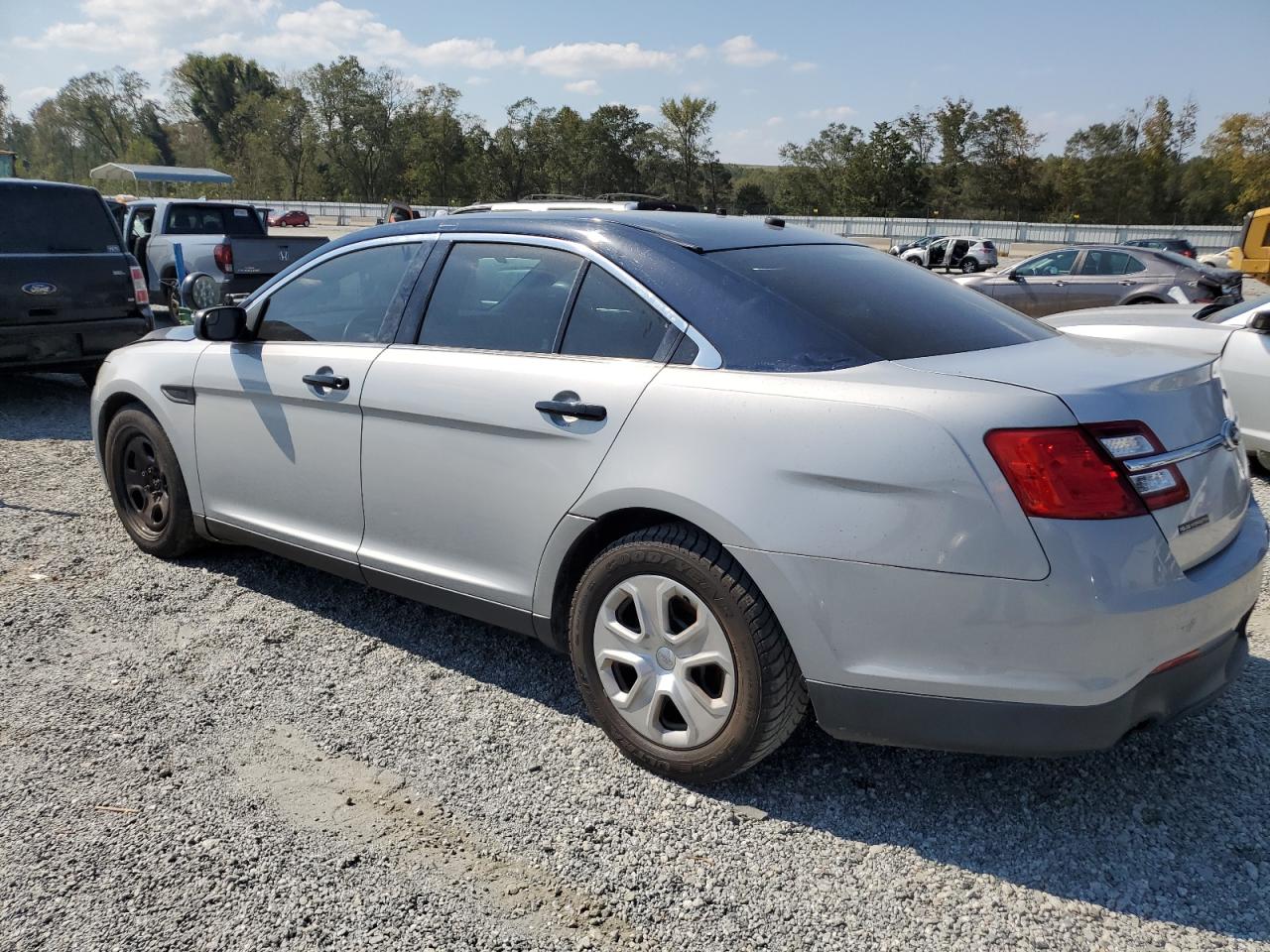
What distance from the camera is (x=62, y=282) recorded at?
8227mm

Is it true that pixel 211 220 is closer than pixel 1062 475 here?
No

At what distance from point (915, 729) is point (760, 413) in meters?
0.89

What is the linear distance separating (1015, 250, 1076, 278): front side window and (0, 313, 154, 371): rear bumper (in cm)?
1254

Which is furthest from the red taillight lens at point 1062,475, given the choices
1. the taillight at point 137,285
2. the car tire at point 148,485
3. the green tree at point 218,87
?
the green tree at point 218,87

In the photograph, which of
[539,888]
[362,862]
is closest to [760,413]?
[539,888]

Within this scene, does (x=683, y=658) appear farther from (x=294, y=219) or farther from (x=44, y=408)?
(x=294, y=219)

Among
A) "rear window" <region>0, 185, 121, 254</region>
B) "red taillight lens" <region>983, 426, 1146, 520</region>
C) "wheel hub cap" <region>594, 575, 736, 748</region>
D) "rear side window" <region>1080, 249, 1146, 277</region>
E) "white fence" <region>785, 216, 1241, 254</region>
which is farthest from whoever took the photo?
"white fence" <region>785, 216, 1241, 254</region>

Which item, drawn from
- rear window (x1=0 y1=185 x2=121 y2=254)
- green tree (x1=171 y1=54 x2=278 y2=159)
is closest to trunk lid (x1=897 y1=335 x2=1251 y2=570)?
rear window (x1=0 y1=185 x2=121 y2=254)

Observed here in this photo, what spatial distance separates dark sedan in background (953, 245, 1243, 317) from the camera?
44.5 ft

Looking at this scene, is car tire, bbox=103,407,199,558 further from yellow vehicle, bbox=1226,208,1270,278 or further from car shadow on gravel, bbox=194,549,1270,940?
yellow vehicle, bbox=1226,208,1270,278

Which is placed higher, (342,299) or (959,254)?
(342,299)

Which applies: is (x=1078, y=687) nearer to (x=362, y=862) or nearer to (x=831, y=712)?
(x=831, y=712)

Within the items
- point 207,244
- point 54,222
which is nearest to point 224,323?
point 54,222

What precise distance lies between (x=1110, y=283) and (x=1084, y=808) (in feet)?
43.1
